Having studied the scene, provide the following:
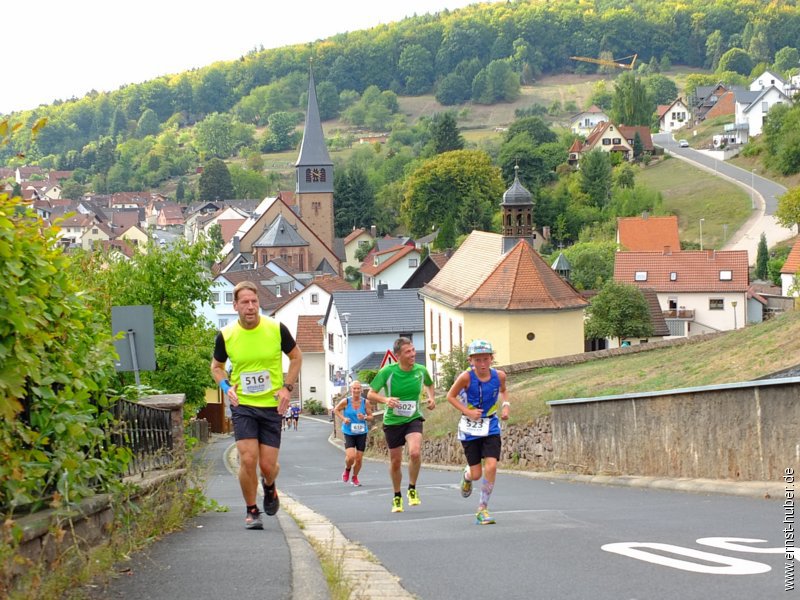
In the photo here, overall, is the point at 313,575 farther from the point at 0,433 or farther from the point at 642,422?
the point at 642,422

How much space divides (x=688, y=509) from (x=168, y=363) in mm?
26126

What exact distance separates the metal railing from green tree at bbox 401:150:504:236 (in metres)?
102

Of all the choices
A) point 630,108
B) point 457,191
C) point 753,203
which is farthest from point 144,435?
point 630,108

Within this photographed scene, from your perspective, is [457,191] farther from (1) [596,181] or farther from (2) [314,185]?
(2) [314,185]

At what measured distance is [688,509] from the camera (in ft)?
37.7

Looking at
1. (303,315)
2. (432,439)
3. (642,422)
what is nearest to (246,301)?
(642,422)

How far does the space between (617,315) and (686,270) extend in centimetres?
1457

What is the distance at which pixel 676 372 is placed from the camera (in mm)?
23094

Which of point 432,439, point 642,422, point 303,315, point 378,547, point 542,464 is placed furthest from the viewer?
point 303,315

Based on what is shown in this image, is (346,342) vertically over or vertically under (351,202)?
under

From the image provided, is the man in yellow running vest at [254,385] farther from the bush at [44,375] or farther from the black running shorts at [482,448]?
the black running shorts at [482,448]

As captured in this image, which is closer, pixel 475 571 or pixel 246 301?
pixel 475 571

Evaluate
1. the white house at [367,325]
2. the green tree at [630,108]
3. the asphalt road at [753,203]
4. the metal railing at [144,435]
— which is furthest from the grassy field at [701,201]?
the metal railing at [144,435]

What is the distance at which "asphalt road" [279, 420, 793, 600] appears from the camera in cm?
732
